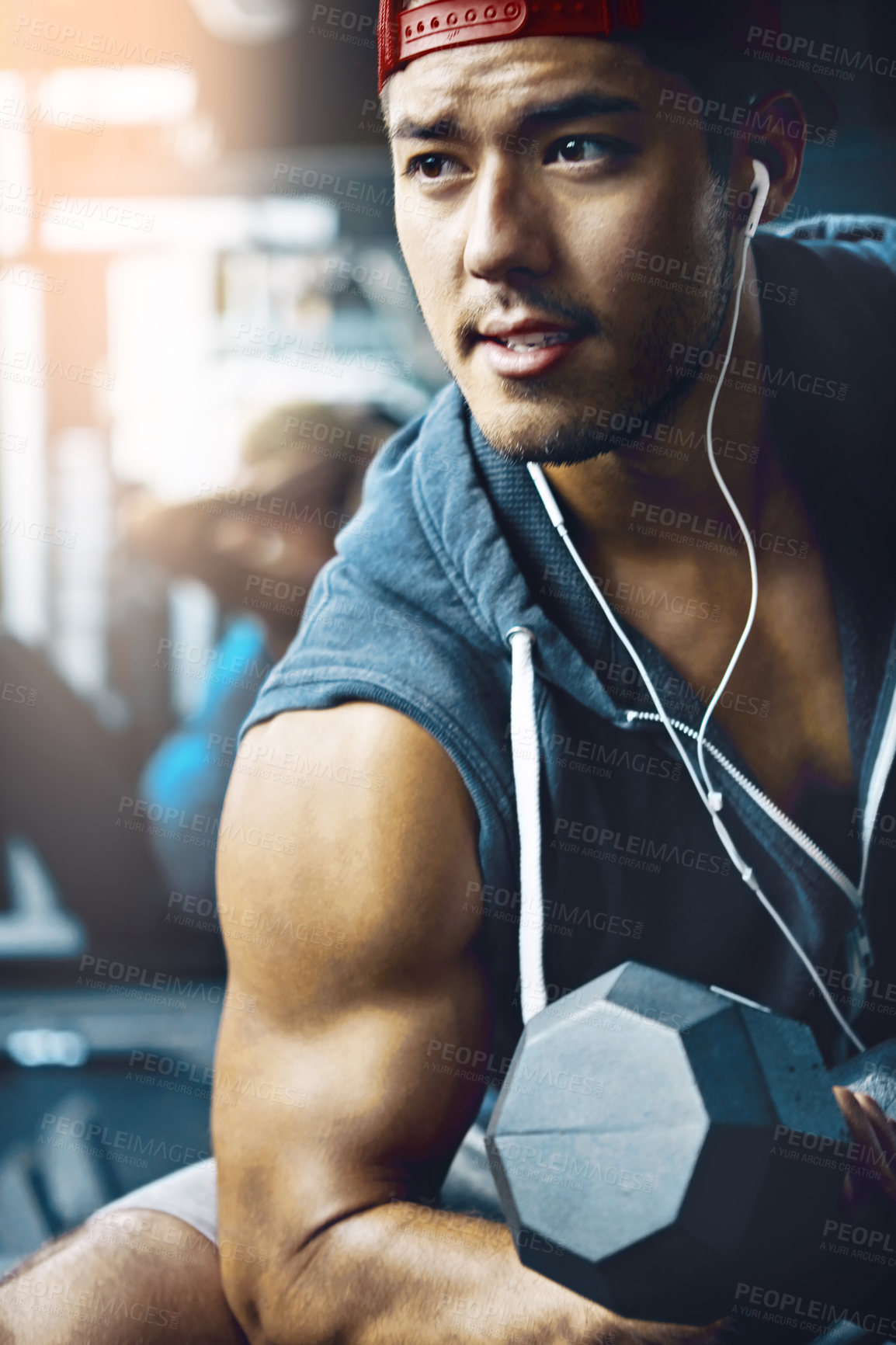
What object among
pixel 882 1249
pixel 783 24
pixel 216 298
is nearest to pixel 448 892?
pixel 882 1249

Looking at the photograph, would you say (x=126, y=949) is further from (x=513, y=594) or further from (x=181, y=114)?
(x=181, y=114)

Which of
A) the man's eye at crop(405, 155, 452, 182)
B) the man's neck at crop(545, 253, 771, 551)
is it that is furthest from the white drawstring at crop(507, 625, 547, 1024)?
the man's eye at crop(405, 155, 452, 182)

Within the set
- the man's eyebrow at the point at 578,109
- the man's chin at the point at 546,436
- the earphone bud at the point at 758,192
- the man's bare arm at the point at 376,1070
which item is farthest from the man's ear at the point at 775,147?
the man's bare arm at the point at 376,1070

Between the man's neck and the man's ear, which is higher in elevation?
the man's ear

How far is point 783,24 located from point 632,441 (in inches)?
12.8

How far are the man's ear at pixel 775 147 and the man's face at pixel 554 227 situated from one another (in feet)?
0.13

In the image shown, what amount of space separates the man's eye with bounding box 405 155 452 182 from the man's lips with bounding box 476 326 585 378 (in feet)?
0.38

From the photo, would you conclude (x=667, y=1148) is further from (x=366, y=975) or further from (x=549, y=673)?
(x=549, y=673)

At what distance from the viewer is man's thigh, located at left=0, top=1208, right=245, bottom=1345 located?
902 millimetres

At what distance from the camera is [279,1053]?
34.4 inches

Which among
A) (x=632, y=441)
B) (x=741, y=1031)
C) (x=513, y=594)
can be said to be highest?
(x=632, y=441)

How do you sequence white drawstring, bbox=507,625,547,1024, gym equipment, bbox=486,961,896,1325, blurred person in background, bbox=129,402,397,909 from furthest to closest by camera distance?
blurred person in background, bbox=129,402,397,909
white drawstring, bbox=507,625,547,1024
gym equipment, bbox=486,961,896,1325

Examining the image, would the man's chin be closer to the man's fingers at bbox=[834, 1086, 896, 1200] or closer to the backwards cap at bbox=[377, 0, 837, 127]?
the backwards cap at bbox=[377, 0, 837, 127]

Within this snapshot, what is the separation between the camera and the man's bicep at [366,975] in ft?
2.77
